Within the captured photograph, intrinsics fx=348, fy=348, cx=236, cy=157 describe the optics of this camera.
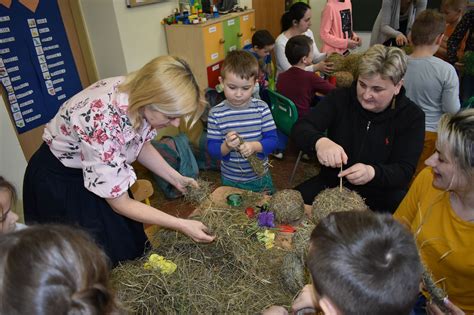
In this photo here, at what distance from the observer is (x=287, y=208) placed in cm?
179

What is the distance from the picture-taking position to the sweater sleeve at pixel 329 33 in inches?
186

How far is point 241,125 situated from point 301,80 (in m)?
1.53

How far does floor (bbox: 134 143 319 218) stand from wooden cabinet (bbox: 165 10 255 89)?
1.25 m

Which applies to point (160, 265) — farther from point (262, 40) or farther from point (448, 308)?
point (262, 40)

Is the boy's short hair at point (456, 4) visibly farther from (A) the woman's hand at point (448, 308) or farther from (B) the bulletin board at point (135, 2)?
(A) the woman's hand at point (448, 308)

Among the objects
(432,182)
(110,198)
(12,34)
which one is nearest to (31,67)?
(12,34)

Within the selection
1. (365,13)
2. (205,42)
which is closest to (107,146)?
(205,42)

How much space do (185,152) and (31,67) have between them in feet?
5.62

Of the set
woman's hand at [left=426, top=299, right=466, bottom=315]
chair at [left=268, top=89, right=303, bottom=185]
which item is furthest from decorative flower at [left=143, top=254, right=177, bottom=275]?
chair at [left=268, top=89, right=303, bottom=185]

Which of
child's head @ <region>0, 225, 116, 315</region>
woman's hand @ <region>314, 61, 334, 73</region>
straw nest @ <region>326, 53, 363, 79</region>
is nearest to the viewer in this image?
child's head @ <region>0, 225, 116, 315</region>

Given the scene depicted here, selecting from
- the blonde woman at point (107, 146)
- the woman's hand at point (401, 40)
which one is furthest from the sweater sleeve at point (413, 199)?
the woman's hand at point (401, 40)

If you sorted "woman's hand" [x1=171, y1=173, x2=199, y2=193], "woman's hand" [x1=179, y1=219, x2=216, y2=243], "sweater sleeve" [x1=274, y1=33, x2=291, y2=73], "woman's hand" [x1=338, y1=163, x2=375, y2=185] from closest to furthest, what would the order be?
"woman's hand" [x1=179, y1=219, x2=216, y2=243], "woman's hand" [x1=338, y1=163, x2=375, y2=185], "woman's hand" [x1=171, y1=173, x2=199, y2=193], "sweater sleeve" [x1=274, y1=33, x2=291, y2=73]

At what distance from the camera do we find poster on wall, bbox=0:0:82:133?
3.18 metres

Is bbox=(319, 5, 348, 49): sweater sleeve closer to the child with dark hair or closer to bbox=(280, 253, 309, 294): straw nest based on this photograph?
bbox=(280, 253, 309, 294): straw nest
